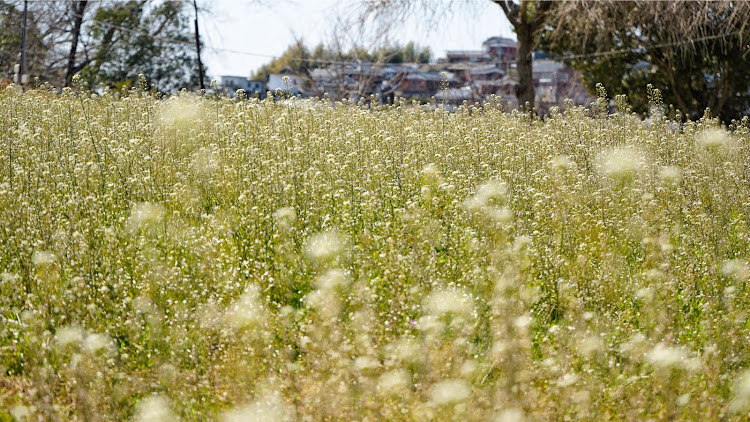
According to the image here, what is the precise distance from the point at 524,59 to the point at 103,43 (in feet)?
67.2

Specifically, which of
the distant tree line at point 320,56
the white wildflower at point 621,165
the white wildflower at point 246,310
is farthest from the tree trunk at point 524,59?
the distant tree line at point 320,56

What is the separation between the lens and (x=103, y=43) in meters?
31.2

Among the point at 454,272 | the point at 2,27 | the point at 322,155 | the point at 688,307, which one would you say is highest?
the point at 2,27

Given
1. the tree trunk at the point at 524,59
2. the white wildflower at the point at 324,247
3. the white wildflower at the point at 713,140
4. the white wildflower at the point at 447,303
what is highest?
the tree trunk at the point at 524,59

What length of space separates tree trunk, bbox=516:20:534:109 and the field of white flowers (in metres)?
10.2

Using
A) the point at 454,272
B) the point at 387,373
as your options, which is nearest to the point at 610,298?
the point at 454,272

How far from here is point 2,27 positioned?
30.0 metres

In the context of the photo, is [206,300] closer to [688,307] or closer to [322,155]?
[322,155]

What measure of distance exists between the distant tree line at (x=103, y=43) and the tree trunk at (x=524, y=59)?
697 inches

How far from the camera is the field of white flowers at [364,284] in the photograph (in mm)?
3334

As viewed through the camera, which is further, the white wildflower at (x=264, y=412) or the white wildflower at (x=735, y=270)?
the white wildflower at (x=735, y=270)

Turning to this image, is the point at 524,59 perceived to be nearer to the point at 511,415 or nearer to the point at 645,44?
the point at 645,44

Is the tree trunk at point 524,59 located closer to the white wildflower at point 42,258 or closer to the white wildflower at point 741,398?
the white wildflower at point 42,258

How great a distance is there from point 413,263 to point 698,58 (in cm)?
1500
